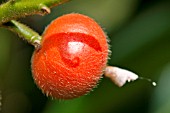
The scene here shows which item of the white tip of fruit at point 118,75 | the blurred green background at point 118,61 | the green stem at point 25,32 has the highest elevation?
the green stem at point 25,32

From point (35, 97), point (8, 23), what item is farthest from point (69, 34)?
point (35, 97)

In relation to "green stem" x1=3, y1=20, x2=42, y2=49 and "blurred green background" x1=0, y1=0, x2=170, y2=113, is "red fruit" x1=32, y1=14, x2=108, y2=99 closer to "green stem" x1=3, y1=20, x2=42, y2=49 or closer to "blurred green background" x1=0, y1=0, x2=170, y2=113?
"green stem" x1=3, y1=20, x2=42, y2=49

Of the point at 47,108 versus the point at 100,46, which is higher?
the point at 100,46

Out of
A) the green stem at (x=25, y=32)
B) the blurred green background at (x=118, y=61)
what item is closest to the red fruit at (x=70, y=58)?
the green stem at (x=25, y=32)

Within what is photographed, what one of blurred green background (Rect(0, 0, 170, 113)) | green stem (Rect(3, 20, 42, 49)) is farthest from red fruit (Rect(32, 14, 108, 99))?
blurred green background (Rect(0, 0, 170, 113))

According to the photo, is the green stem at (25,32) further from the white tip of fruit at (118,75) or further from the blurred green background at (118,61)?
the blurred green background at (118,61)

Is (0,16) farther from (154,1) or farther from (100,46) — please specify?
(154,1)
